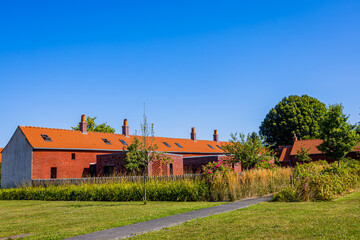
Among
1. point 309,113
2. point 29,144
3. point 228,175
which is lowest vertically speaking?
point 228,175

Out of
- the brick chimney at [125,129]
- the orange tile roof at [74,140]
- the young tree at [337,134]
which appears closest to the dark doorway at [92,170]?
the orange tile roof at [74,140]

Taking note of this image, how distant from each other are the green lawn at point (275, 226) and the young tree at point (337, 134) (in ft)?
68.7

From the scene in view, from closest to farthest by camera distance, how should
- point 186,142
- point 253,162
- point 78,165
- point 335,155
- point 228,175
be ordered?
point 228,175
point 253,162
point 335,155
point 78,165
point 186,142

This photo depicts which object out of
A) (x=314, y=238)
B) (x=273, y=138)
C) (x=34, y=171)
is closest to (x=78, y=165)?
(x=34, y=171)

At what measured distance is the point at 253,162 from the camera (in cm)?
2148

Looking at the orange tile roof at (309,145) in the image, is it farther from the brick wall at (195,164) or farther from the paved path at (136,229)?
the paved path at (136,229)

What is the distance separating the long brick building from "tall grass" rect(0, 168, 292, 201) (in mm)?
9562

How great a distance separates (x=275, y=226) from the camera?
7.59m

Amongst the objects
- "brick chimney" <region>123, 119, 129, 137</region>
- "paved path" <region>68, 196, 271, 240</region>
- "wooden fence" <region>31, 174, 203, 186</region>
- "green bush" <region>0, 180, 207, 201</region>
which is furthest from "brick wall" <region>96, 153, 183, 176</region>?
"paved path" <region>68, 196, 271, 240</region>

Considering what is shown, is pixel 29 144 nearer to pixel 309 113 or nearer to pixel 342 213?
pixel 342 213

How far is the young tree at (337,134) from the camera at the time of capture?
94.6ft

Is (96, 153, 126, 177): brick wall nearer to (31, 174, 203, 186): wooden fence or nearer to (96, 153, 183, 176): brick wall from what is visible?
(96, 153, 183, 176): brick wall

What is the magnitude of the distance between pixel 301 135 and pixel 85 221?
48178 millimetres

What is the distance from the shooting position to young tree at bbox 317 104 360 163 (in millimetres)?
28837
